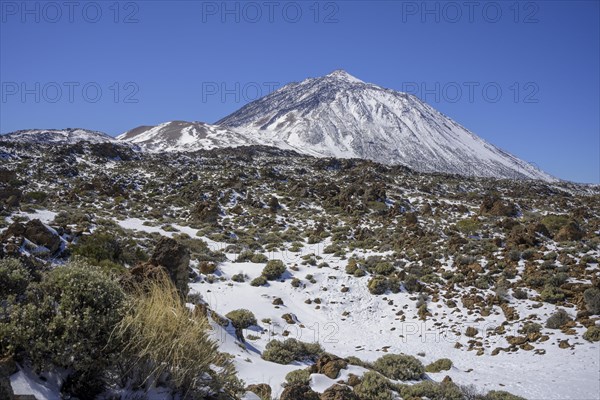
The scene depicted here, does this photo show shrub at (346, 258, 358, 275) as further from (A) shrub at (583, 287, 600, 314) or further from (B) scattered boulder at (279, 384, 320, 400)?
(B) scattered boulder at (279, 384, 320, 400)

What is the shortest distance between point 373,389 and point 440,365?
3.36 meters

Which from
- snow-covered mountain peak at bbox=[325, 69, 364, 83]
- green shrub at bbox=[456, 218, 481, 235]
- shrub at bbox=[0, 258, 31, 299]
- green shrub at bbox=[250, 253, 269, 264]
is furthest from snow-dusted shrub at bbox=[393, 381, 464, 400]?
snow-covered mountain peak at bbox=[325, 69, 364, 83]

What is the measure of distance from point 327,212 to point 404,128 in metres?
89.7

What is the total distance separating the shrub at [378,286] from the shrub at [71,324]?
1086 cm

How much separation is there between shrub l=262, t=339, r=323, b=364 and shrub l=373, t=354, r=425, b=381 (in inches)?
48.3

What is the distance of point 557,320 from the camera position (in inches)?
366

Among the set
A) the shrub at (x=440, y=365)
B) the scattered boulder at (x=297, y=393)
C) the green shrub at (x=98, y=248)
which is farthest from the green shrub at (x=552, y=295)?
the green shrub at (x=98, y=248)

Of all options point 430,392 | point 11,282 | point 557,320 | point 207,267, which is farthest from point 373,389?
point 207,267

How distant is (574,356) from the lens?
8.05 meters

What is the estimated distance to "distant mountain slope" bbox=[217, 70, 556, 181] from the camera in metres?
90.8

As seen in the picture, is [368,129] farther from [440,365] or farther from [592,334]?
[440,365]

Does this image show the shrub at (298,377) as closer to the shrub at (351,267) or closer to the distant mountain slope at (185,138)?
the shrub at (351,267)

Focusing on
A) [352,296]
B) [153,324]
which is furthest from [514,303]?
[153,324]

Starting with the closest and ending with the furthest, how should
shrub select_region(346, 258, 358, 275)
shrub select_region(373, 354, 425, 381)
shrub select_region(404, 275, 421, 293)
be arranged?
1. shrub select_region(373, 354, 425, 381)
2. shrub select_region(404, 275, 421, 293)
3. shrub select_region(346, 258, 358, 275)
